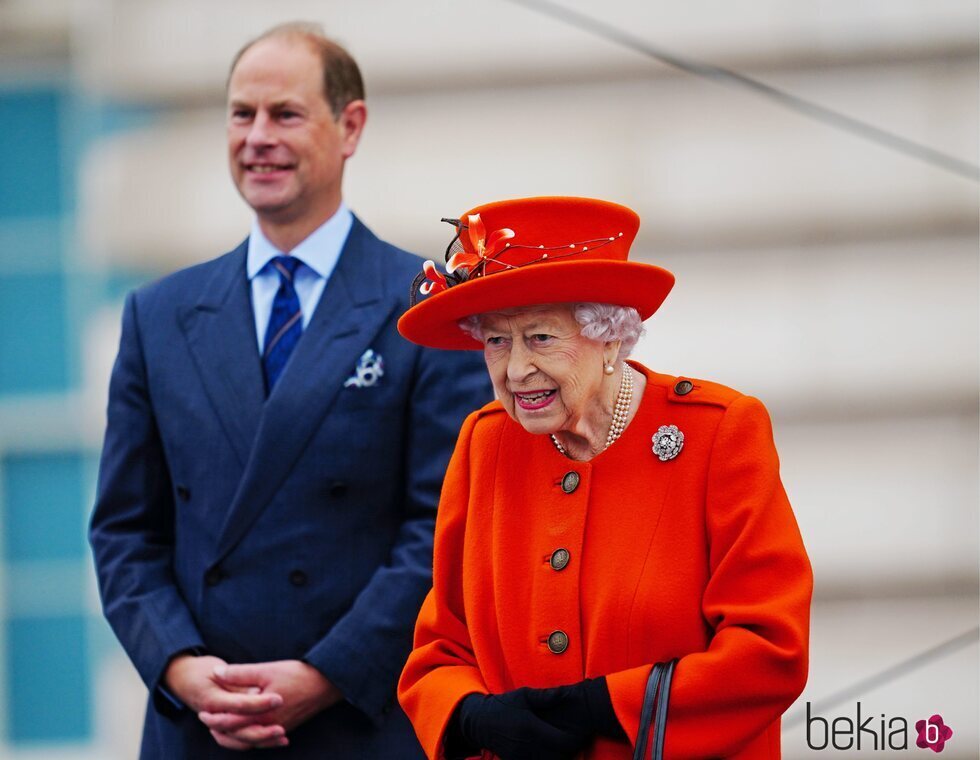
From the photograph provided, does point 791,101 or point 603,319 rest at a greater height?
point 791,101

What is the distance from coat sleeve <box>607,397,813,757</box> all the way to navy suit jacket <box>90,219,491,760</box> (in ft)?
2.59

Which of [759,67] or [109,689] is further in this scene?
[109,689]

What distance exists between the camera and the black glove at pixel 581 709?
2201 mm

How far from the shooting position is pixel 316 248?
3100 millimetres

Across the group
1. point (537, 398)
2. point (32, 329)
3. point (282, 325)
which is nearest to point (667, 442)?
point (537, 398)

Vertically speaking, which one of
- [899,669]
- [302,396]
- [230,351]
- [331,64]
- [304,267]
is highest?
[331,64]

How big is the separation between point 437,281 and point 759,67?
166 centimetres

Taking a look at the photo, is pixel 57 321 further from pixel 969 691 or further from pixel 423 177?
pixel 969 691

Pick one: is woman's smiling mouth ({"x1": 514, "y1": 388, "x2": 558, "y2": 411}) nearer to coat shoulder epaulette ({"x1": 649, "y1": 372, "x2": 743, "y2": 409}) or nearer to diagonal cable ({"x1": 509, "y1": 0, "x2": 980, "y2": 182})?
coat shoulder epaulette ({"x1": 649, "y1": 372, "x2": 743, "y2": 409})

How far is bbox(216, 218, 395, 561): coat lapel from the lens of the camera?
2.91 metres

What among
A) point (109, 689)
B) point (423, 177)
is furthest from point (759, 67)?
point (109, 689)

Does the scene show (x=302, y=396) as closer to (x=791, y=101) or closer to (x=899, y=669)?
(x=791, y=101)

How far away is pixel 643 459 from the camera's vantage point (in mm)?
2344

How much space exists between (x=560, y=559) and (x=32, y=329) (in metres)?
2.45
